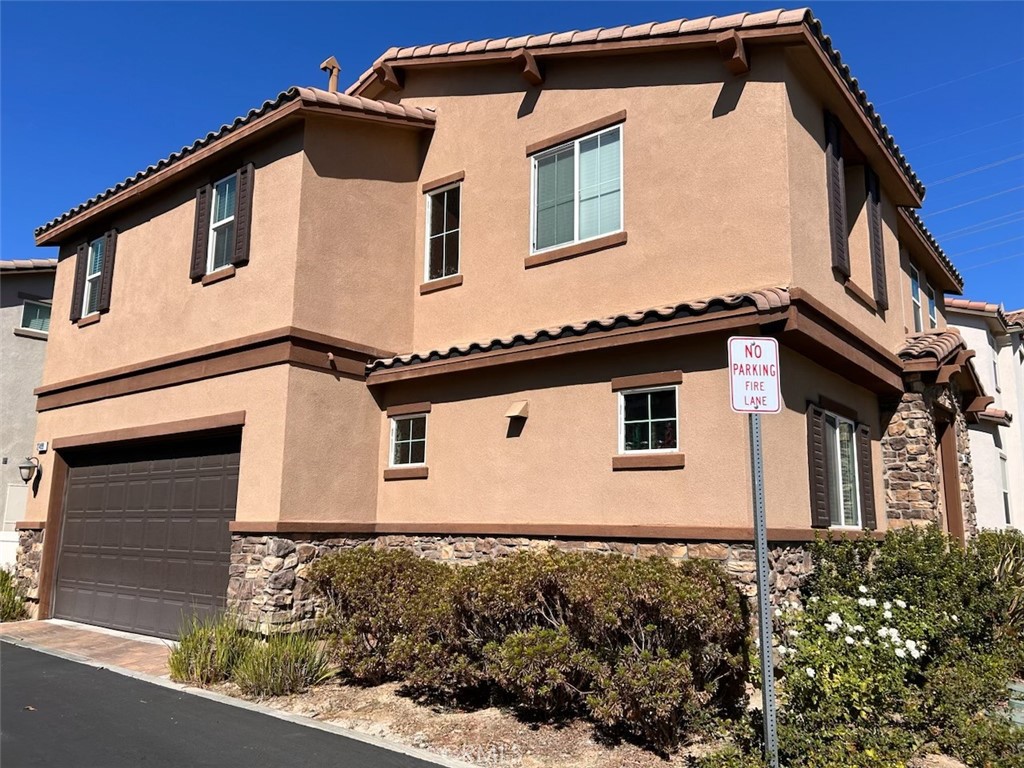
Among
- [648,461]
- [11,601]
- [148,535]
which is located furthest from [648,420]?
[11,601]

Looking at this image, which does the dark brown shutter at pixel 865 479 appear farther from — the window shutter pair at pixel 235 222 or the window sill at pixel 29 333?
the window sill at pixel 29 333

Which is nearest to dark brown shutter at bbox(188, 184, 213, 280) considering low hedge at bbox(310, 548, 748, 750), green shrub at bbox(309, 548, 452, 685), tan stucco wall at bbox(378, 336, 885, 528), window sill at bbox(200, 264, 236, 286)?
window sill at bbox(200, 264, 236, 286)

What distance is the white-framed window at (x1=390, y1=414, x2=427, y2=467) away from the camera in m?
11.5

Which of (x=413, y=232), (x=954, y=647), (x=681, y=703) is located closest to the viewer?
(x=681, y=703)

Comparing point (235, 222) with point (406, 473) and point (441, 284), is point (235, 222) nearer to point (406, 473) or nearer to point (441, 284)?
point (441, 284)

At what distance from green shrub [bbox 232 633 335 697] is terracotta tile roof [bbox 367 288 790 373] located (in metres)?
4.07

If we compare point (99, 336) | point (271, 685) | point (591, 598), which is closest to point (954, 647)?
point (591, 598)

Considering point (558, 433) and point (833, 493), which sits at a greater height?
point (558, 433)

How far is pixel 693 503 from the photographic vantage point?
8.34 metres

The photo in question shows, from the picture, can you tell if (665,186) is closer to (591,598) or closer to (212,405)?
(591,598)

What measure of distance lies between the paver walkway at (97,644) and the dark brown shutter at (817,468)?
8.09m

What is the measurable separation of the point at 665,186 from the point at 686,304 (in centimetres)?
199

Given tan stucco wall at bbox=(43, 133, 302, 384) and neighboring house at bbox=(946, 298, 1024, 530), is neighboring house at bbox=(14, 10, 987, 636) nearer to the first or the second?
tan stucco wall at bbox=(43, 133, 302, 384)

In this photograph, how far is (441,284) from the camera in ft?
39.4
